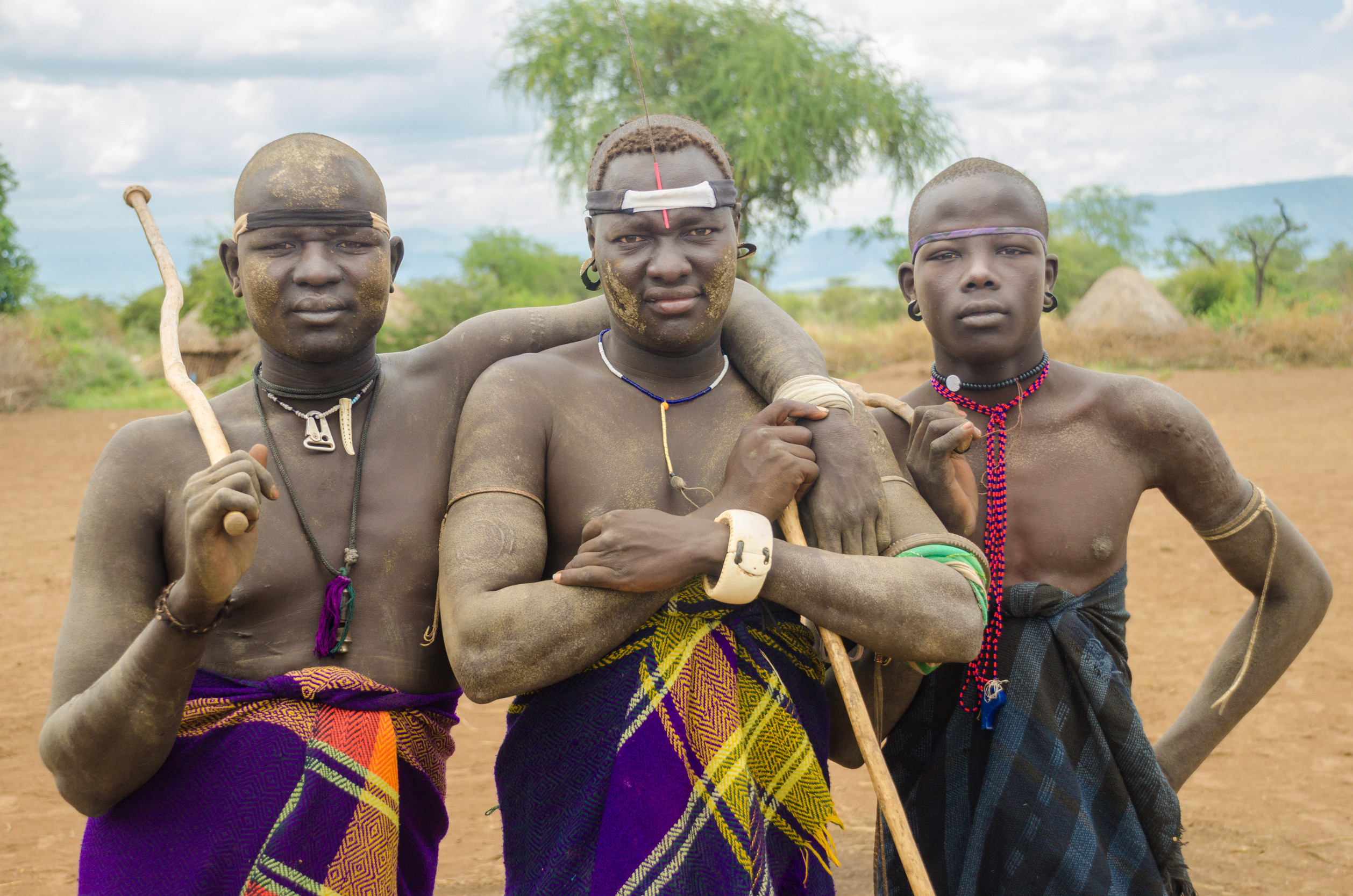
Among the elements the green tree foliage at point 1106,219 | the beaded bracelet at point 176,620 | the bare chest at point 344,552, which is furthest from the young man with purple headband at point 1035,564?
the green tree foliage at point 1106,219

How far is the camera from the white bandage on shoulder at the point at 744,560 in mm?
1899

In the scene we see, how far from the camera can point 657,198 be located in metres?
2.19

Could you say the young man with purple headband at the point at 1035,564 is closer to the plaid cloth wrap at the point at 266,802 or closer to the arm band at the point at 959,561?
the arm band at the point at 959,561

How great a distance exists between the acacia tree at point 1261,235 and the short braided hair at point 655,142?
23968 mm

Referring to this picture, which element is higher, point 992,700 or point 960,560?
point 960,560

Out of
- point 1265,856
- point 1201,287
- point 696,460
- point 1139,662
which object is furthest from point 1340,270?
point 696,460

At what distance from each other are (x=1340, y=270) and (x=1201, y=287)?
8050mm

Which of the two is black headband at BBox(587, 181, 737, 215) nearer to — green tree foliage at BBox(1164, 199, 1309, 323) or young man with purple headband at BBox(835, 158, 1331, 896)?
young man with purple headband at BBox(835, 158, 1331, 896)

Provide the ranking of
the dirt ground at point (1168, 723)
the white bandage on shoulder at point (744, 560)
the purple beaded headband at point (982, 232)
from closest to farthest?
the white bandage on shoulder at point (744, 560)
the purple beaded headband at point (982, 232)
the dirt ground at point (1168, 723)

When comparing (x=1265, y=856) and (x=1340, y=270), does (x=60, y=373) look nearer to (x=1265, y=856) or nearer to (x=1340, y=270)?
(x=1265, y=856)

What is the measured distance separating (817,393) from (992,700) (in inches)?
33.1

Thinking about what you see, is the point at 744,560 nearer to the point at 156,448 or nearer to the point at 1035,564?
the point at 1035,564

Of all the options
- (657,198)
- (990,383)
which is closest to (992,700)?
(990,383)

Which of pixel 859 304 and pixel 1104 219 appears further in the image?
pixel 1104 219
